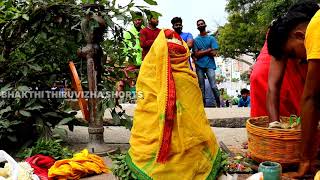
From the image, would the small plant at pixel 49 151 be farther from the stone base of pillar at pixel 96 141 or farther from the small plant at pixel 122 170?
the small plant at pixel 122 170

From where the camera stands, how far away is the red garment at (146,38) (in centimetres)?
512

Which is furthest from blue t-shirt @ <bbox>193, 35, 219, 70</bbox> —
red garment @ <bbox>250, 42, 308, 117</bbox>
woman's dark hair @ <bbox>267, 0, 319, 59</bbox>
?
woman's dark hair @ <bbox>267, 0, 319, 59</bbox>

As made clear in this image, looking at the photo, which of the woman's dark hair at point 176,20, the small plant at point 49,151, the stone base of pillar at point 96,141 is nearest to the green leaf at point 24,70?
the small plant at point 49,151

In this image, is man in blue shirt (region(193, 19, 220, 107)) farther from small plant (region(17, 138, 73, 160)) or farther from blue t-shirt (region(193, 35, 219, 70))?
small plant (region(17, 138, 73, 160))

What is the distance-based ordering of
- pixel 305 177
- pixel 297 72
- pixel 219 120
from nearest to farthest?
pixel 305 177 → pixel 297 72 → pixel 219 120

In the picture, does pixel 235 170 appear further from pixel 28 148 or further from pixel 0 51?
pixel 0 51

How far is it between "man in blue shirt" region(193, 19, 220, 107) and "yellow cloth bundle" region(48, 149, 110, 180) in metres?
3.43

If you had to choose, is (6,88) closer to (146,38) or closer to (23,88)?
(23,88)

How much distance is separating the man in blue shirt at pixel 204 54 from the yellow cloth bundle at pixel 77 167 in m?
3.43

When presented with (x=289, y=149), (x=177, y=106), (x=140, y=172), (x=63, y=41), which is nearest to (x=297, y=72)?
(x=289, y=149)

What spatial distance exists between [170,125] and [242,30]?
15.7 meters

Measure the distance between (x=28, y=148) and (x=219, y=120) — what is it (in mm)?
2676

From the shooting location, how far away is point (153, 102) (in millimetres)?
2395

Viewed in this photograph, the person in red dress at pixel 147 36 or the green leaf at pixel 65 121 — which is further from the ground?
the person in red dress at pixel 147 36
